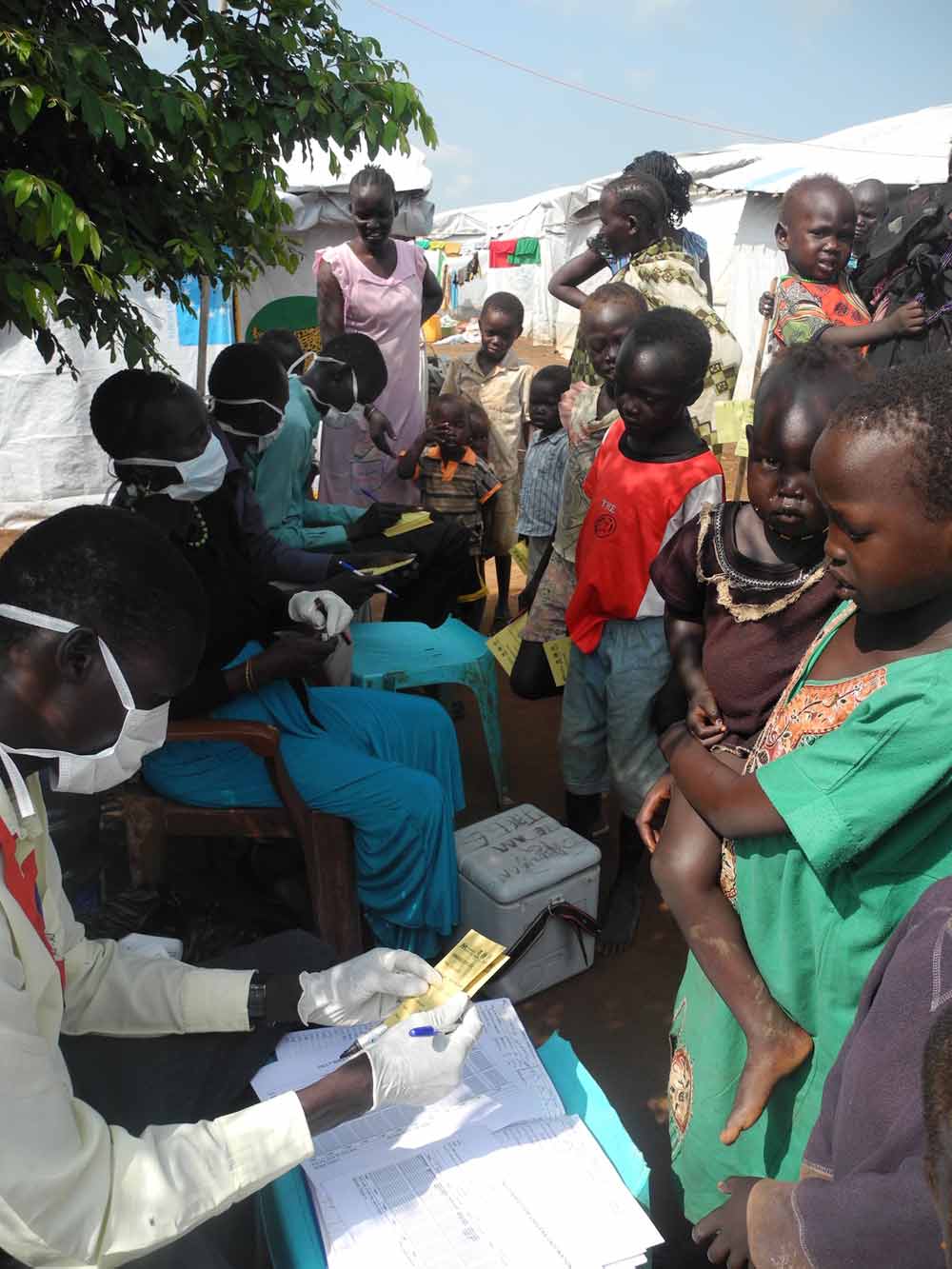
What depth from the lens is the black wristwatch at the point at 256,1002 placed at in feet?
6.39

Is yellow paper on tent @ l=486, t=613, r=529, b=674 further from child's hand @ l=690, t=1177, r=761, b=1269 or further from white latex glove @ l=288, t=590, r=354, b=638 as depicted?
child's hand @ l=690, t=1177, r=761, b=1269

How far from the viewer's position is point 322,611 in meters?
3.37

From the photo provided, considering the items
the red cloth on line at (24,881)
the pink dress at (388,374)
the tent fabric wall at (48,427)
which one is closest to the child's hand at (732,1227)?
the red cloth on line at (24,881)

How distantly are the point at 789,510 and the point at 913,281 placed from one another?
12.1 ft

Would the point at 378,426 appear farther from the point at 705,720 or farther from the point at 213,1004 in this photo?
the point at 213,1004

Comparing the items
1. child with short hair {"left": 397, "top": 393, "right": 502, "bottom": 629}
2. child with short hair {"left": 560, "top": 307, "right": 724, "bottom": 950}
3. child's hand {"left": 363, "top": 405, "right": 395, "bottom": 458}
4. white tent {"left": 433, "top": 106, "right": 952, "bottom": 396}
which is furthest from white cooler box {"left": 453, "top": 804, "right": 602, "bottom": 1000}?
white tent {"left": 433, "top": 106, "right": 952, "bottom": 396}

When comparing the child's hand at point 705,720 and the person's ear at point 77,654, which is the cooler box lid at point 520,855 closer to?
the child's hand at point 705,720

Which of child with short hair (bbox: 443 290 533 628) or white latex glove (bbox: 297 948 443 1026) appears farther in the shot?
child with short hair (bbox: 443 290 533 628)

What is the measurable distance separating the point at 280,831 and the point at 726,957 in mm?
1686

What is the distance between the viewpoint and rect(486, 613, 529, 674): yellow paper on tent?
382 cm

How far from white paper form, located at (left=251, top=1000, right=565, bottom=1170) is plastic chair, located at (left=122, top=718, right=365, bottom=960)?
939 millimetres

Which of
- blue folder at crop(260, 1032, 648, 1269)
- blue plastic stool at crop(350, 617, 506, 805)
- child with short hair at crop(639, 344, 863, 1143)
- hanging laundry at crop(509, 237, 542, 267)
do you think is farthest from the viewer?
hanging laundry at crop(509, 237, 542, 267)

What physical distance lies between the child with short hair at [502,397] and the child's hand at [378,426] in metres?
0.89

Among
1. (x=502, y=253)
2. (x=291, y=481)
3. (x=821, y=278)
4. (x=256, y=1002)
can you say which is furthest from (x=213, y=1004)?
(x=502, y=253)
